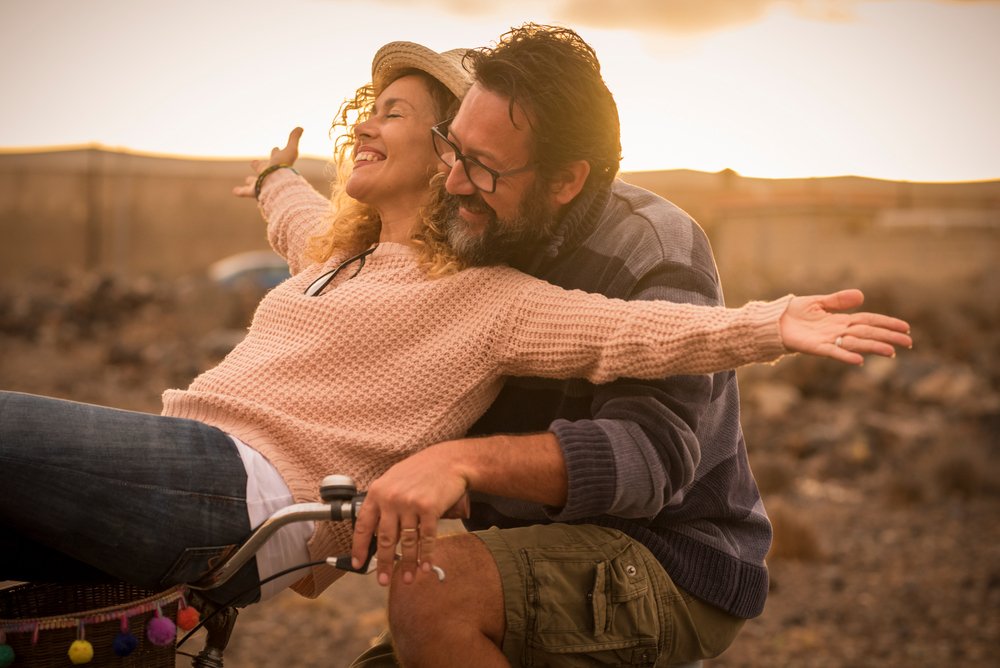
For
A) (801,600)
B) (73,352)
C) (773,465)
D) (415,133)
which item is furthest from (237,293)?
(415,133)

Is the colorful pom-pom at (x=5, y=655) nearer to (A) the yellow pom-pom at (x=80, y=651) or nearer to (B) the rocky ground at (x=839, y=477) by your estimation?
(A) the yellow pom-pom at (x=80, y=651)

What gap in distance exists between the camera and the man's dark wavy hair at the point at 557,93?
2.95m

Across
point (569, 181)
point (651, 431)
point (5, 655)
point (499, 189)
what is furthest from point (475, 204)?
point (5, 655)

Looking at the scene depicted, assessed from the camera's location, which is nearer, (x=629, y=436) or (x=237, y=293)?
(x=629, y=436)

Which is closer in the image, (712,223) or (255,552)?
(255,552)

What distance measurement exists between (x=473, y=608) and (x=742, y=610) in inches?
31.8

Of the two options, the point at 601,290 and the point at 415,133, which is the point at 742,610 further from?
the point at 415,133

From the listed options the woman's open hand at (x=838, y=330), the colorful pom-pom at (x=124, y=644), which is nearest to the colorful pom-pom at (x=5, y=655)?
the colorful pom-pom at (x=124, y=644)

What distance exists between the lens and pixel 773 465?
513 inches

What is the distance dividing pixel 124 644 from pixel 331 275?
46.7 inches

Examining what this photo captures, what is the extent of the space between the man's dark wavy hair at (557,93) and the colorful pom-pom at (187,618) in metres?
1.37

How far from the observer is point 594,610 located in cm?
257

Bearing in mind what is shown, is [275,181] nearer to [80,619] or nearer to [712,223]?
[80,619]

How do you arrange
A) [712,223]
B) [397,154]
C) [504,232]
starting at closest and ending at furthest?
[504,232]
[397,154]
[712,223]
